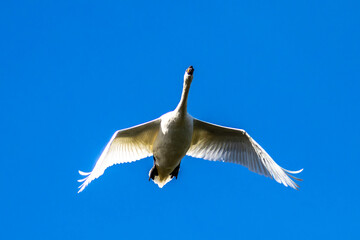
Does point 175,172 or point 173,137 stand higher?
point 173,137

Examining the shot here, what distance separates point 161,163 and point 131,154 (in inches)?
50.1

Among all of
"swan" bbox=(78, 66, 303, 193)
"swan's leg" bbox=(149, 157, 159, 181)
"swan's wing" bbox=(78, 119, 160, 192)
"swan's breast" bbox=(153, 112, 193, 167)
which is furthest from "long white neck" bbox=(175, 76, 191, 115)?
"swan's leg" bbox=(149, 157, 159, 181)

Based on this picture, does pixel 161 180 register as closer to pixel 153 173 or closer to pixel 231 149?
pixel 153 173

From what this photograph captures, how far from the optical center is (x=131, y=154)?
57.7 feet

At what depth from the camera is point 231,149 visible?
1819cm

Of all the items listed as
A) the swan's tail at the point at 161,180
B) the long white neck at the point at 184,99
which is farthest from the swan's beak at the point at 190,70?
the swan's tail at the point at 161,180

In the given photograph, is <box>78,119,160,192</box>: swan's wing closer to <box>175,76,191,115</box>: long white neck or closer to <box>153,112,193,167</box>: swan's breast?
<box>153,112,193,167</box>: swan's breast

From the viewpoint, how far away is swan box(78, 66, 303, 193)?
623 inches

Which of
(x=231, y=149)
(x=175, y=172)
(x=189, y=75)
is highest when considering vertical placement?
(x=189, y=75)

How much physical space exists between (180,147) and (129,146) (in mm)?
2221

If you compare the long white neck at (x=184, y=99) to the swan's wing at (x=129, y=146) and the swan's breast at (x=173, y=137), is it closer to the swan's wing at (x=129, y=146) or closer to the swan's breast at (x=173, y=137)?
the swan's breast at (x=173, y=137)

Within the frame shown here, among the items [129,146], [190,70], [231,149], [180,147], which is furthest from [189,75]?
[231,149]

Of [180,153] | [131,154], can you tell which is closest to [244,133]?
[180,153]

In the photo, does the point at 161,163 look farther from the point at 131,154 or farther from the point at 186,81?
the point at 186,81
